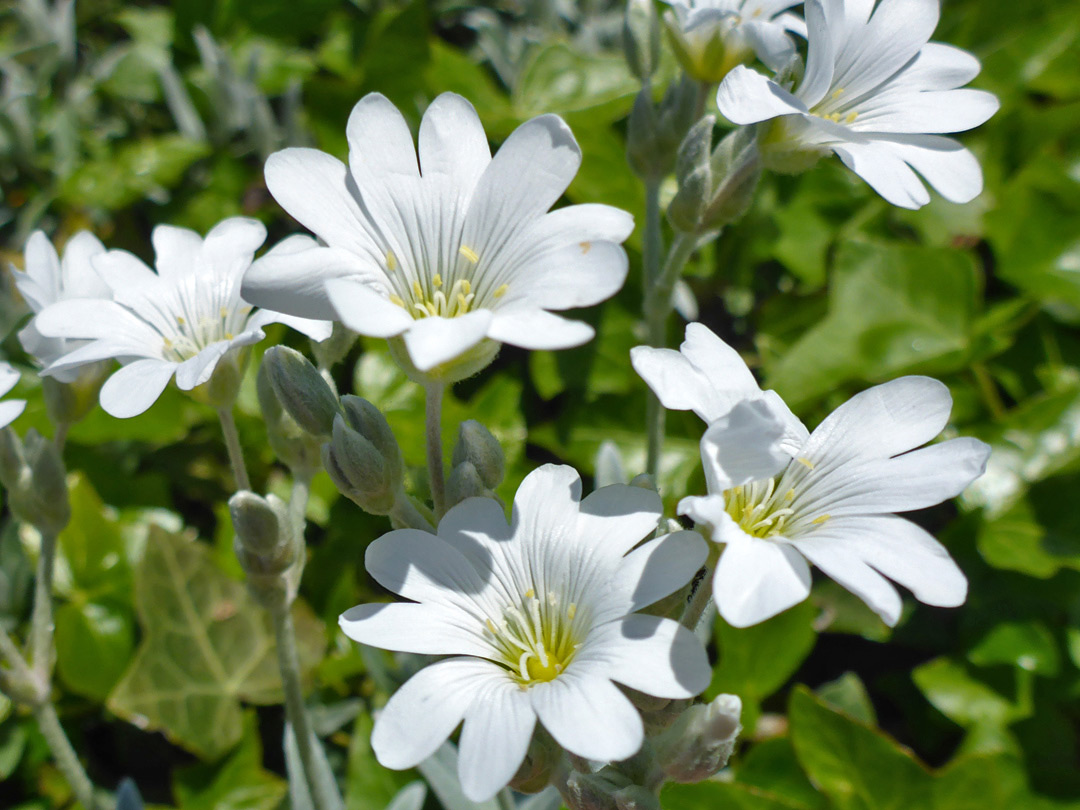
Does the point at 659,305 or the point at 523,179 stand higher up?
the point at 523,179

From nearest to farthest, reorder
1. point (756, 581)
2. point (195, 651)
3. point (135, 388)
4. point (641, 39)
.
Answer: point (756, 581)
point (135, 388)
point (641, 39)
point (195, 651)

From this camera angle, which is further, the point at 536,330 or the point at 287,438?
the point at 287,438

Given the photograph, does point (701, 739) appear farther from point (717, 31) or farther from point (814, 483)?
point (717, 31)

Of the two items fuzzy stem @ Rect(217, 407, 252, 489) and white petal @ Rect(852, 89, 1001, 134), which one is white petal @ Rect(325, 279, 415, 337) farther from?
white petal @ Rect(852, 89, 1001, 134)

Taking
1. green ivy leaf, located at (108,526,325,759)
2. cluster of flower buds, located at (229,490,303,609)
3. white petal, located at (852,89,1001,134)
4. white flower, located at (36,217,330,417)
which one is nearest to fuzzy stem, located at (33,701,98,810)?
green ivy leaf, located at (108,526,325,759)

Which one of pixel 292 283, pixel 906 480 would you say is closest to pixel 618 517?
pixel 906 480

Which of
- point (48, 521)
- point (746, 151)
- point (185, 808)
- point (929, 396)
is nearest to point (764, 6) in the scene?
point (746, 151)
